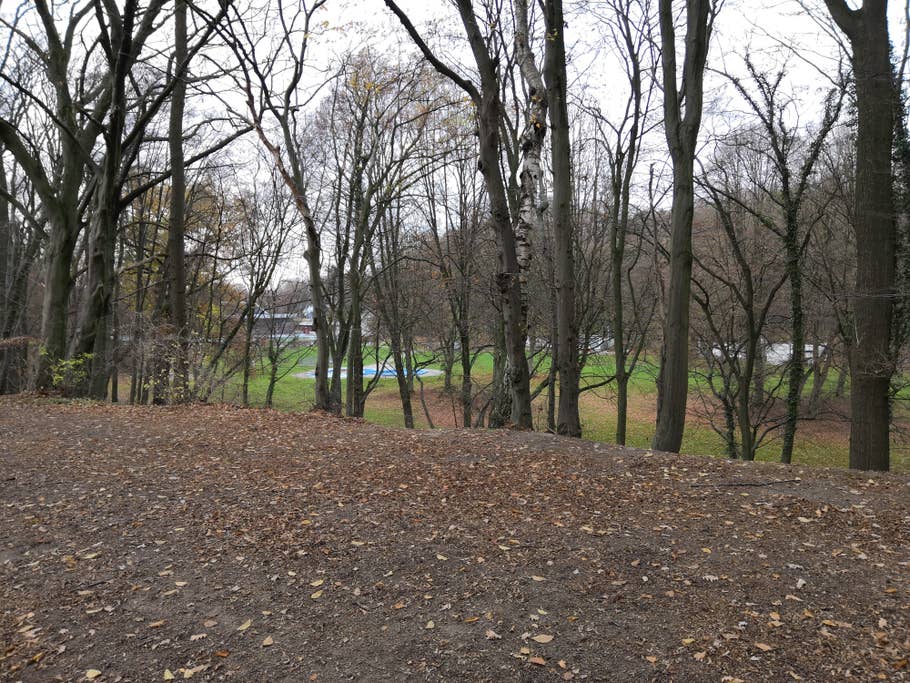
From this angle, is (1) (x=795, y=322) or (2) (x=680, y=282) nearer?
(2) (x=680, y=282)

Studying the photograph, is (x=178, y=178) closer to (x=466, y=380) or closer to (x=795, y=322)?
(x=466, y=380)

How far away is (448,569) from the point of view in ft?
11.6

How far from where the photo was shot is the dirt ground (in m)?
2.70

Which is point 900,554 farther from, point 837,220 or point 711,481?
point 837,220

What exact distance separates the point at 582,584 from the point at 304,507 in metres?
2.23

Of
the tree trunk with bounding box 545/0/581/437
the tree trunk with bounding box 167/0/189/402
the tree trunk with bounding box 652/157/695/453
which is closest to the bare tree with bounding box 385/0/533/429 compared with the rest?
the tree trunk with bounding box 545/0/581/437

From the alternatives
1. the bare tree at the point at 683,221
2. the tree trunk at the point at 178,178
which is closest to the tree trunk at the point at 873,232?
the bare tree at the point at 683,221

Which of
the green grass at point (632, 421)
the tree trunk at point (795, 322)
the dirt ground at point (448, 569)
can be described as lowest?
the green grass at point (632, 421)

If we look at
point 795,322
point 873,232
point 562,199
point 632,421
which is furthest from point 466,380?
point 873,232

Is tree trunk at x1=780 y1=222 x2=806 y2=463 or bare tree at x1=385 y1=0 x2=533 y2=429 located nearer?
bare tree at x1=385 y1=0 x2=533 y2=429

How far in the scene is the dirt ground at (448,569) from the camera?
2.70m

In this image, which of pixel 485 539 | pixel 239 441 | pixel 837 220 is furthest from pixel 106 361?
pixel 837 220

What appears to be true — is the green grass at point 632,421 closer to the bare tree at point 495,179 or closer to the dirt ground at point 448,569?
the bare tree at point 495,179

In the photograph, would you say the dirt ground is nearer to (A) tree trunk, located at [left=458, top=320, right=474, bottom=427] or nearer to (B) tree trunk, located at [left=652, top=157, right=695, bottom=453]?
(B) tree trunk, located at [left=652, top=157, right=695, bottom=453]
